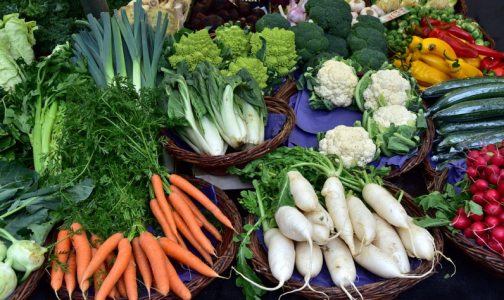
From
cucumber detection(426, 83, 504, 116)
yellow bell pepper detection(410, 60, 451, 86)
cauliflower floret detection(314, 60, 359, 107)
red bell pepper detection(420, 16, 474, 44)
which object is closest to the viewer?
cucumber detection(426, 83, 504, 116)

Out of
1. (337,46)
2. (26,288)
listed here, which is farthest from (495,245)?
(26,288)

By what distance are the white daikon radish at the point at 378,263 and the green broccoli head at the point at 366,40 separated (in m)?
1.89

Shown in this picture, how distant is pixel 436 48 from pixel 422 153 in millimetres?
1274

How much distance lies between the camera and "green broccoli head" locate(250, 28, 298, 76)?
273 cm

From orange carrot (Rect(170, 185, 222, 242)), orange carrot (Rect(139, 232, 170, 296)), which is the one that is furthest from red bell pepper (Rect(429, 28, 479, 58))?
orange carrot (Rect(139, 232, 170, 296))

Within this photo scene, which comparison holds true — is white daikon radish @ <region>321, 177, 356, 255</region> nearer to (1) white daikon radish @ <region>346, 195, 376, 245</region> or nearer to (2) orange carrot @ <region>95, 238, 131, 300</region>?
(1) white daikon radish @ <region>346, 195, 376, 245</region>

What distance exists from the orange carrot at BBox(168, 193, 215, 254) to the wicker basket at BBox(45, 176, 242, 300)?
0.07m

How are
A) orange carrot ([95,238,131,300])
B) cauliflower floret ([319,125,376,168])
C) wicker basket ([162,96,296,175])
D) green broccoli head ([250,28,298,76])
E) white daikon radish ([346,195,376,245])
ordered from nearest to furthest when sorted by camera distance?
orange carrot ([95,238,131,300])
white daikon radish ([346,195,376,245])
wicker basket ([162,96,296,175])
cauliflower floret ([319,125,376,168])
green broccoli head ([250,28,298,76])

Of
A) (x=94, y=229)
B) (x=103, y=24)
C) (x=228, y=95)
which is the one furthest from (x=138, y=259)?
(x=103, y=24)

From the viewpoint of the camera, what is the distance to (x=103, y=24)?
99.3 inches

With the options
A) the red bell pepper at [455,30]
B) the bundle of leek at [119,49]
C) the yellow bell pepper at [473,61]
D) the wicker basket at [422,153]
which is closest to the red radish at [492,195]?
the wicker basket at [422,153]

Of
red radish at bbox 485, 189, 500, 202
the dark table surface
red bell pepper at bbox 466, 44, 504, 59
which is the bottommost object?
the dark table surface

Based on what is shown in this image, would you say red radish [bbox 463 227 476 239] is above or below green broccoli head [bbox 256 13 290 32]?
below

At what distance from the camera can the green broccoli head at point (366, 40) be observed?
9.86 ft
